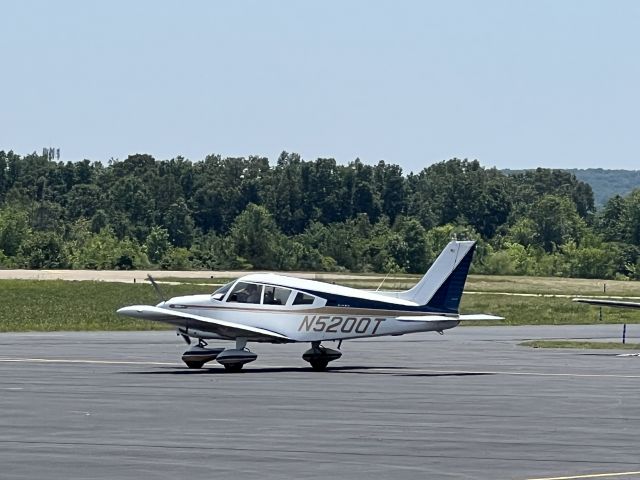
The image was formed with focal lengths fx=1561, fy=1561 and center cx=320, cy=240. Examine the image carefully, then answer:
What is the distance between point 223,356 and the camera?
3488 centimetres

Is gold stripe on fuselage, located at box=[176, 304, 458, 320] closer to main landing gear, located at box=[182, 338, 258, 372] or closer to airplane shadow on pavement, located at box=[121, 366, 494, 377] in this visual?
main landing gear, located at box=[182, 338, 258, 372]

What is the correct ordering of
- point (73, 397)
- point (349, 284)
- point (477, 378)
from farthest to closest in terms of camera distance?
1. point (349, 284)
2. point (477, 378)
3. point (73, 397)

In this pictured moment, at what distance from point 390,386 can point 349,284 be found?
77.3 metres

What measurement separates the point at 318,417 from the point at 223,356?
11405mm

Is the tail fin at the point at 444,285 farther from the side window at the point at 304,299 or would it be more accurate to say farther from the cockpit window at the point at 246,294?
the cockpit window at the point at 246,294

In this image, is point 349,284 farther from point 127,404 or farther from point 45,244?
point 127,404

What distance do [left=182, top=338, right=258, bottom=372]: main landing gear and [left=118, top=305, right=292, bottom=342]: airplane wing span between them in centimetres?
34

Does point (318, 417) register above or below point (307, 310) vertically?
below

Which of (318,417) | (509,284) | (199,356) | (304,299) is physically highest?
(304,299)

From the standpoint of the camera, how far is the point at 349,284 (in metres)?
108

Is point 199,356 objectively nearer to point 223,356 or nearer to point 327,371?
point 223,356

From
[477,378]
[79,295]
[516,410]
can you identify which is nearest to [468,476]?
[516,410]

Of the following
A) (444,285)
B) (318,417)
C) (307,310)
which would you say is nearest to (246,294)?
(307,310)

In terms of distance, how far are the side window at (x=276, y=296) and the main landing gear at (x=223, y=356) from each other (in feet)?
3.55
